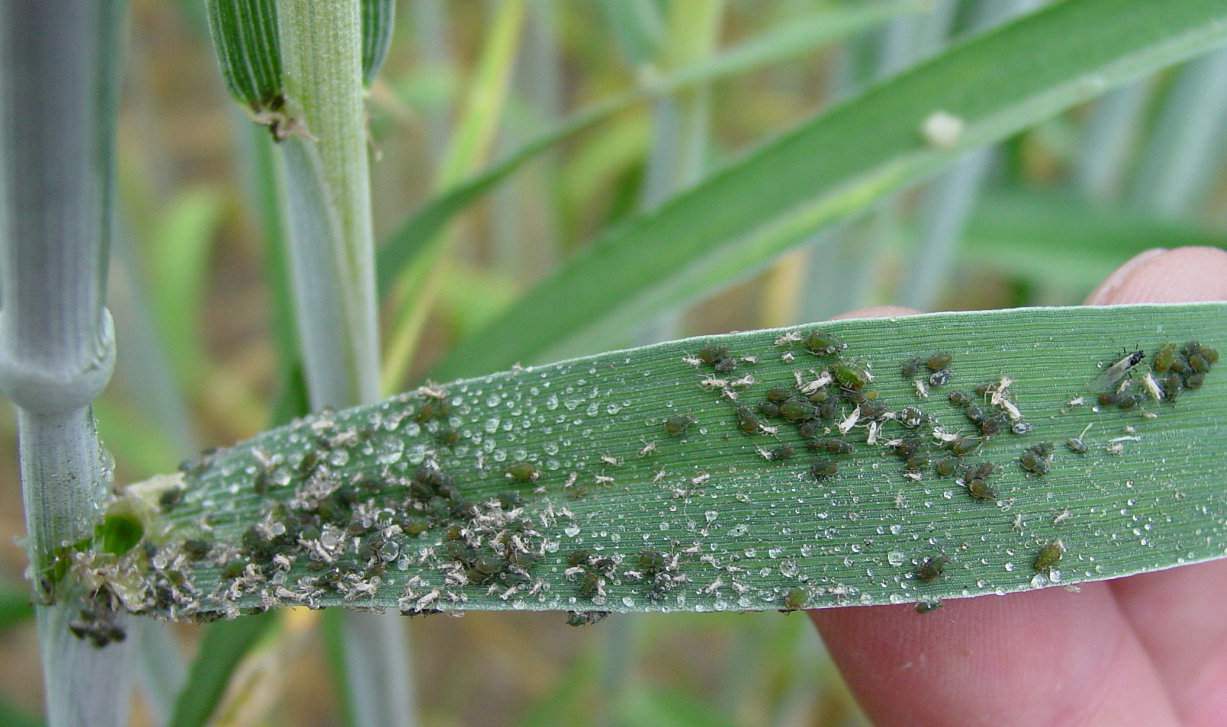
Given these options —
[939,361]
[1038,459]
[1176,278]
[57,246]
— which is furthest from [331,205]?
[1176,278]

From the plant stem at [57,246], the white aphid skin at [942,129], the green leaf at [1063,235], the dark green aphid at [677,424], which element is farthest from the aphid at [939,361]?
the green leaf at [1063,235]

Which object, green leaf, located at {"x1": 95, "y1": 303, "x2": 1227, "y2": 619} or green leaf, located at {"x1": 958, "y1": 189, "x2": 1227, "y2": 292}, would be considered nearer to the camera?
green leaf, located at {"x1": 95, "y1": 303, "x2": 1227, "y2": 619}

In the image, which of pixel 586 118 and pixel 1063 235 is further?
pixel 1063 235

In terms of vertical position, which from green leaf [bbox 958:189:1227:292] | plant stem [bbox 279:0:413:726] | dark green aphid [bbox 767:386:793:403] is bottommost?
dark green aphid [bbox 767:386:793:403]

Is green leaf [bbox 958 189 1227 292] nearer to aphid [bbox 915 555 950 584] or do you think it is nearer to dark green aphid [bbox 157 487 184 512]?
aphid [bbox 915 555 950 584]

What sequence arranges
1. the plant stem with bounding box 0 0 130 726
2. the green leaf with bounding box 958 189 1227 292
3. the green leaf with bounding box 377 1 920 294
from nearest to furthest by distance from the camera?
the plant stem with bounding box 0 0 130 726
the green leaf with bounding box 377 1 920 294
the green leaf with bounding box 958 189 1227 292

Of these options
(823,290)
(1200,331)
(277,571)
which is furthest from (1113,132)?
(277,571)

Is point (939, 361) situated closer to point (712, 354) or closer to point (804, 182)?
point (712, 354)

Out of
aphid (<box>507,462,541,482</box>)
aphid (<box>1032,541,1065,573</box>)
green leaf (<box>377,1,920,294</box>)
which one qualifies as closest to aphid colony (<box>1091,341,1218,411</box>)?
aphid (<box>1032,541,1065,573</box>)
